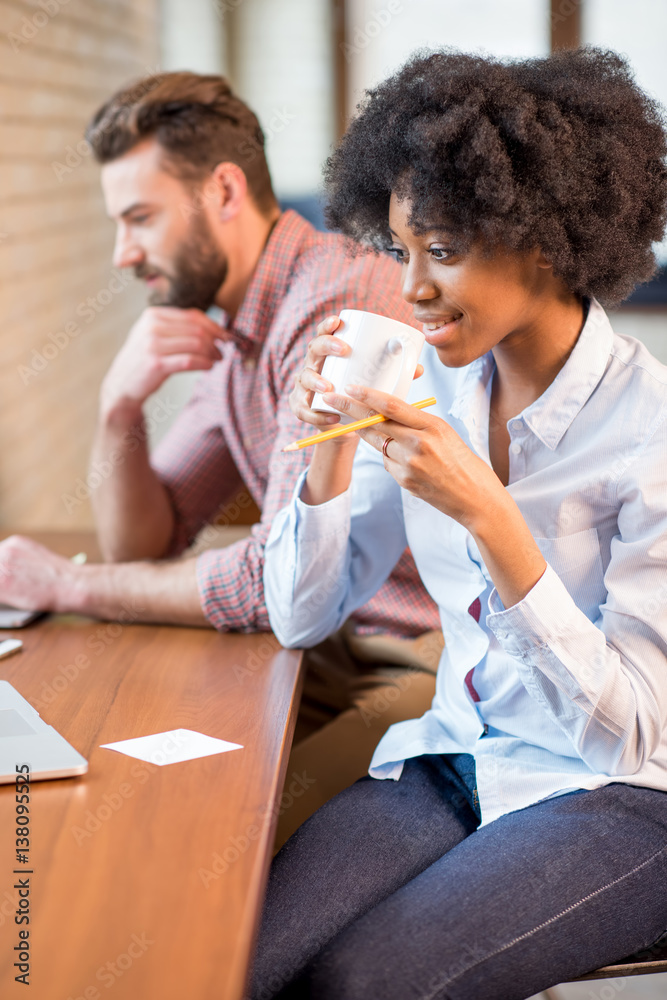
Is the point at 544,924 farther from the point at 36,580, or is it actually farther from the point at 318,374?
the point at 36,580

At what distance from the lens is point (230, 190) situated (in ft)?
5.69

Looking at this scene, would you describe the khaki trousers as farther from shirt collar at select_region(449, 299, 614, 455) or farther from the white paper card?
shirt collar at select_region(449, 299, 614, 455)

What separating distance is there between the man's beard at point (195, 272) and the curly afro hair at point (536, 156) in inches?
28.5

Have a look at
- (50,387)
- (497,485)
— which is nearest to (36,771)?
(497,485)

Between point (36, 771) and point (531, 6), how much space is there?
4.84m

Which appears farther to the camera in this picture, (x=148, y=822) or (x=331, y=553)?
(x=331, y=553)

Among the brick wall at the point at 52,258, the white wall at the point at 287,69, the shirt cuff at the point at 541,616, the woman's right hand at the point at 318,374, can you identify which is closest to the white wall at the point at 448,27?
the white wall at the point at 287,69

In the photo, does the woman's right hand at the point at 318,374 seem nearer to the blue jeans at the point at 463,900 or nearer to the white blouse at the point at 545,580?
the white blouse at the point at 545,580

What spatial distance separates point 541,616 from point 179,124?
121 centimetres

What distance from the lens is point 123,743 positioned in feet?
3.13

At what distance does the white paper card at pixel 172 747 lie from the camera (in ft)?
3.03

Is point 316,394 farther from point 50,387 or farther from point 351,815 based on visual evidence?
point 50,387
